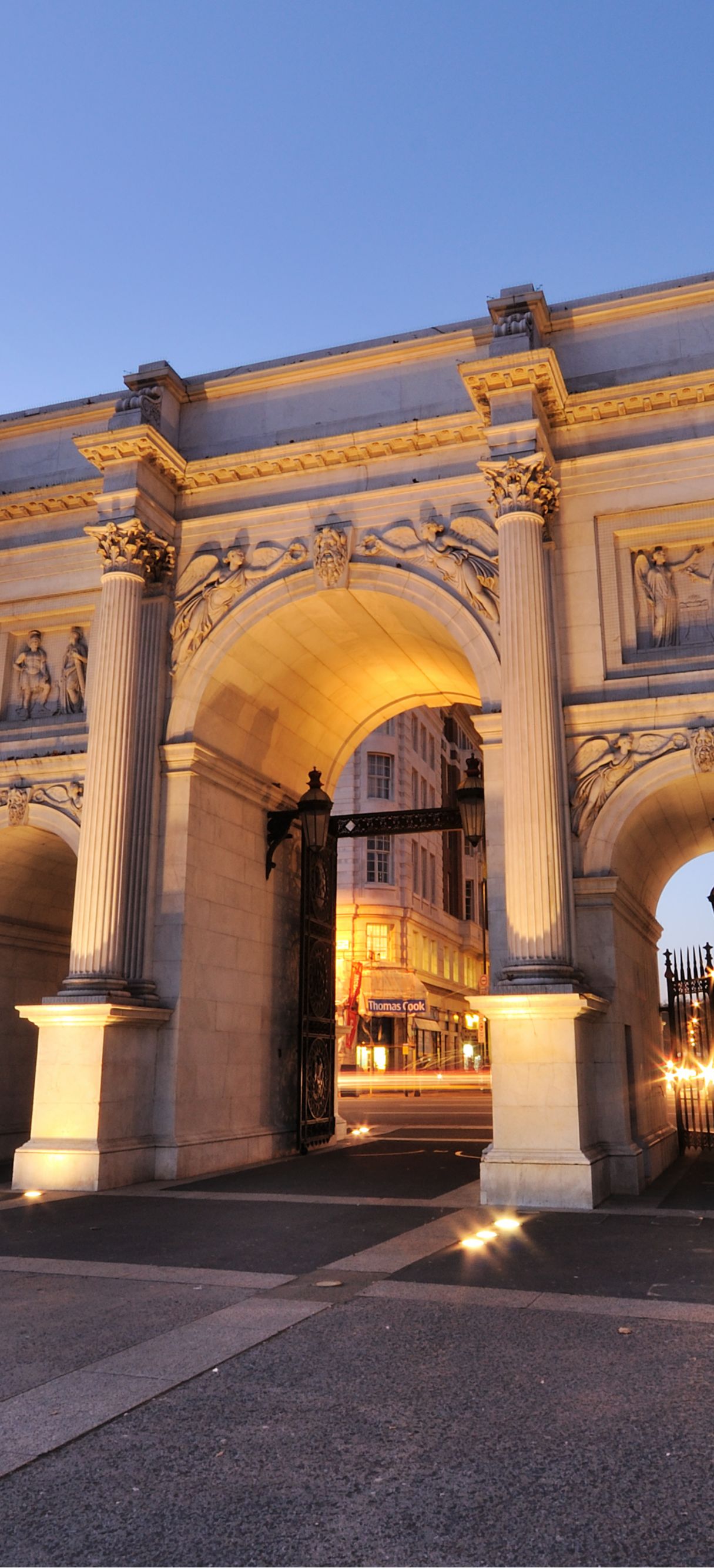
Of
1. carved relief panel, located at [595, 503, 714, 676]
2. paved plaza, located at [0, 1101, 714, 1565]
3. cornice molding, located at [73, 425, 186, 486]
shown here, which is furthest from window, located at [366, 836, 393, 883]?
paved plaza, located at [0, 1101, 714, 1565]

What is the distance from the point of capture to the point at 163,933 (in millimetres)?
16734

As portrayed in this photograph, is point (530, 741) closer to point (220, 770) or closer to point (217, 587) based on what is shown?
point (220, 770)

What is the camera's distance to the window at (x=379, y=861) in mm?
64438

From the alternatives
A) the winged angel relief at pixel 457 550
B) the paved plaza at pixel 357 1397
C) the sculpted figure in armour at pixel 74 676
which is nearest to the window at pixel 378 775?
the sculpted figure in armour at pixel 74 676

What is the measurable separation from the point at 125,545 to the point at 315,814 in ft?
18.3

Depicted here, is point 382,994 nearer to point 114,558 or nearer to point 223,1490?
point 114,558

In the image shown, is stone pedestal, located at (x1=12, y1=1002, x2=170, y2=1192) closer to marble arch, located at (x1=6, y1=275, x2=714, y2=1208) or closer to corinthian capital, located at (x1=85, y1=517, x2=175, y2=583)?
marble arch, located at (x1=6, y1=275, x2=714, y2=1208)

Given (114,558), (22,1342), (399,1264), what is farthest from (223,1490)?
(114,558)

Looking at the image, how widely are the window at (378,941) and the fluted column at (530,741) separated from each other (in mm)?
48941

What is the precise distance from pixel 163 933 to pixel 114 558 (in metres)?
5.72

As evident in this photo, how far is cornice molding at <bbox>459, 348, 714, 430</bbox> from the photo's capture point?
15.4m

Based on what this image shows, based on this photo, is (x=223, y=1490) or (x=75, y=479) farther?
(x=75, y=479)

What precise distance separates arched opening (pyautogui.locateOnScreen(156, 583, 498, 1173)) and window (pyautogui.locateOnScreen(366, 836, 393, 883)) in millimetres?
42782

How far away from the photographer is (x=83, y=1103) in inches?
582
